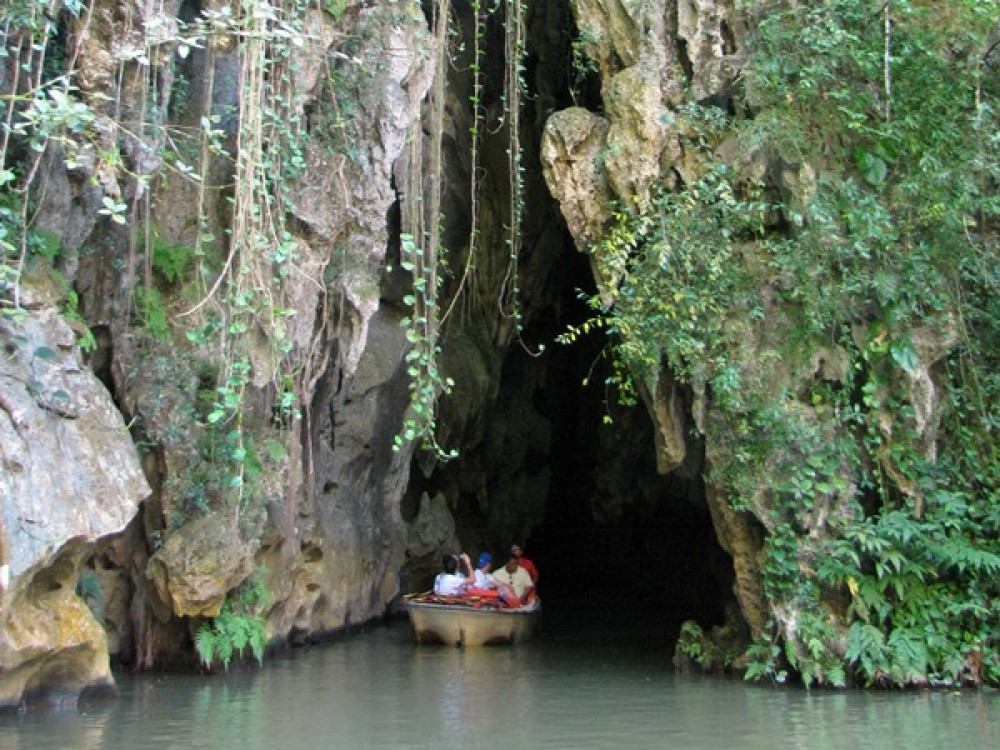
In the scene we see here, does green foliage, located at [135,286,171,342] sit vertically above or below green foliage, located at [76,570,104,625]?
above

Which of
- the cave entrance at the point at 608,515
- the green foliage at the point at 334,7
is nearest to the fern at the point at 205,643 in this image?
the green foliage at the point at 334,7

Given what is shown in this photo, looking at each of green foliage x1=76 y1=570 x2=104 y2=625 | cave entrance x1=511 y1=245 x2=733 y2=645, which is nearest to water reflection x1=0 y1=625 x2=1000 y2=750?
green foliage x1=76 y1=570 x2=104 y2=625

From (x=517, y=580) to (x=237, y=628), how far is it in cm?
494

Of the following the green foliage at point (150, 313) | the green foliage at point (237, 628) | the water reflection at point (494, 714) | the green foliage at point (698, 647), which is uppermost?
the green foliage at point (150, 313)

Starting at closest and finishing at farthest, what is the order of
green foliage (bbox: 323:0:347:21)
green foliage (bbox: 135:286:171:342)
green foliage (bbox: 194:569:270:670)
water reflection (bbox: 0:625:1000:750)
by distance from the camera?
water reflection (bbox: 0:625:1000:750)
green foliage (bbox: 135:286:171:342)
green foliage (bbox: 194:569:270:670)
green foliage (bbox: 323:0:347:21)

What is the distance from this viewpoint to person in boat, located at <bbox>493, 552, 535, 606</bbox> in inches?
557

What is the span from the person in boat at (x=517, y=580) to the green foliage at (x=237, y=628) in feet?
13.9

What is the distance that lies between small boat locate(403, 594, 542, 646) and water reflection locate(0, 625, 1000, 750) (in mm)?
1749

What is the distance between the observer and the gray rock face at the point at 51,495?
7.30 m

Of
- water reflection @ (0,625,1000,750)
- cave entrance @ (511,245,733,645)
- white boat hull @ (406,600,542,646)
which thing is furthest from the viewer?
cave entrance @ (511,245,733,645)

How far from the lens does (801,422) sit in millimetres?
9500

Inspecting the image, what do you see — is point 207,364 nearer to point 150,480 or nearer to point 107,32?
point 150,480

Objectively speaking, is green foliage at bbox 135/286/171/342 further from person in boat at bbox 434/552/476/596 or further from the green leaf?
person in boat at bbox 434/552/476/596

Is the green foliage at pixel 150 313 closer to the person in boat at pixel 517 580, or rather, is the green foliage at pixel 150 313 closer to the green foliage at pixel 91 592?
the green foliage at pixel 91 592
